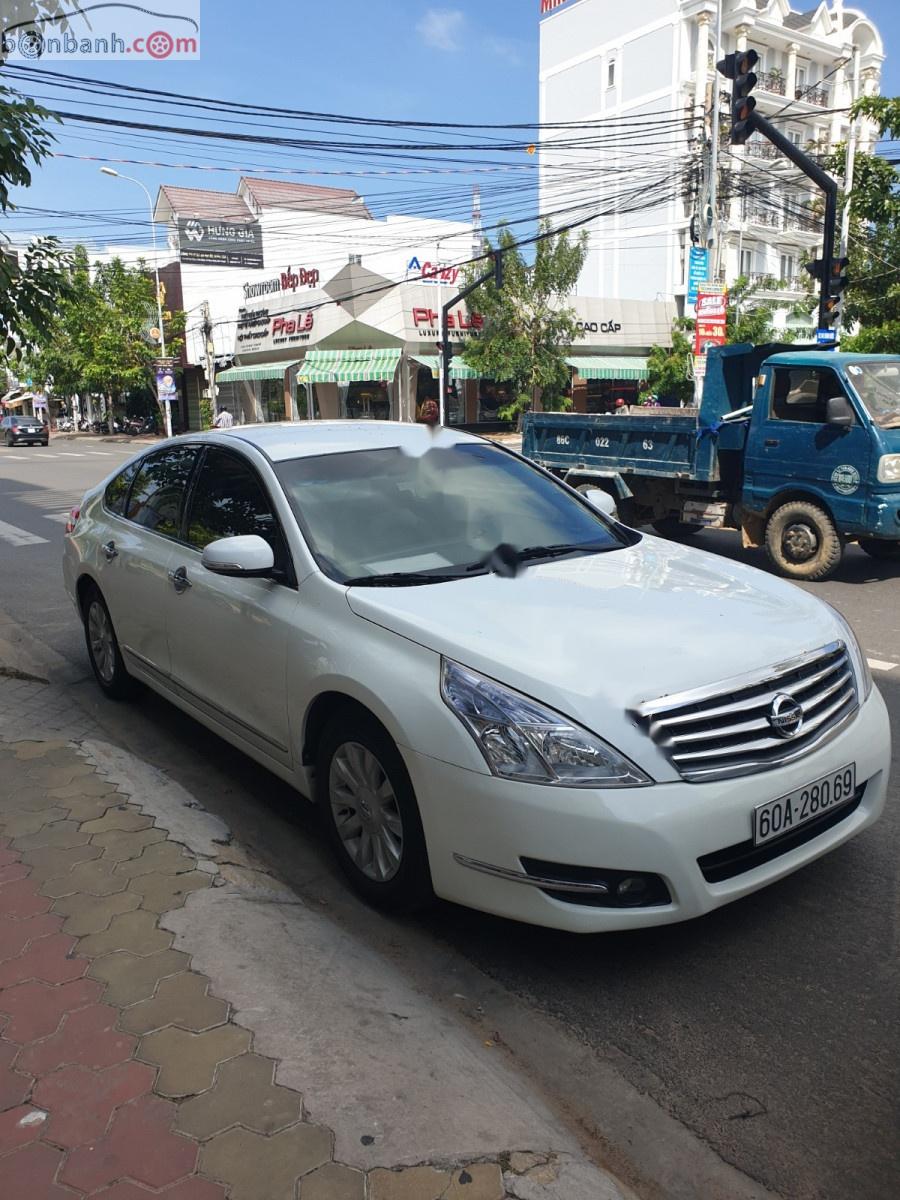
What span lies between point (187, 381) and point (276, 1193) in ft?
160

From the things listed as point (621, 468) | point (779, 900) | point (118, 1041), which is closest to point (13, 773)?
point (118, 1041)

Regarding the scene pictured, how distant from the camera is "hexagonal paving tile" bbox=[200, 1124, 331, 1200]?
1.99 m

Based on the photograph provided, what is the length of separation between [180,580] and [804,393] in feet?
21.9

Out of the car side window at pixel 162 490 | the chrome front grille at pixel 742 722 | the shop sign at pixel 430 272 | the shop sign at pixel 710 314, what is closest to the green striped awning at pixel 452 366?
the shop sign at pixel 430 272

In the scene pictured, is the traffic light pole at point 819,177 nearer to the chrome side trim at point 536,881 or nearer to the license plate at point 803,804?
the license plate at point 803,804

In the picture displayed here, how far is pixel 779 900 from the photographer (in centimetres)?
A: 326

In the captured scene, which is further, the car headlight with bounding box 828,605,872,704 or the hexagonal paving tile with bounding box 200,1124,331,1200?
the car headlight with bounding box 828,605,872,704

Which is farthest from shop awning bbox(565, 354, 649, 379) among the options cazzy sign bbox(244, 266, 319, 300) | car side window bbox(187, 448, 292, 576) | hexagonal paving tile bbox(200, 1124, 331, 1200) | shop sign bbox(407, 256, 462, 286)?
hexagonal paving tile bbox(200, 1124, 331, 1200)

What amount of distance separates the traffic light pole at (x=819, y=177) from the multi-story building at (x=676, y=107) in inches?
1098

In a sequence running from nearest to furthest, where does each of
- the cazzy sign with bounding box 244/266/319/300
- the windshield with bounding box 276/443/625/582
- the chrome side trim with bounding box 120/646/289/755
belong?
the windshield with bounding box 276/443/625/582 < the chrome side trim with bounding box 120/646/289/755 < the cazzy sign with bounding box 244/266/319/300

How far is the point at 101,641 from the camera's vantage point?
18.1 feet

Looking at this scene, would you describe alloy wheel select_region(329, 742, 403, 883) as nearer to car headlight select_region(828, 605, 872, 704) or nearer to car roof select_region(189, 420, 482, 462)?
car roof select_region(189, 420, 482, 462)

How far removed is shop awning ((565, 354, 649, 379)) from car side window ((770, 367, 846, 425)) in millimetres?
26026

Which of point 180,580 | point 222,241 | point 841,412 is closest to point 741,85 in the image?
point 841,412
